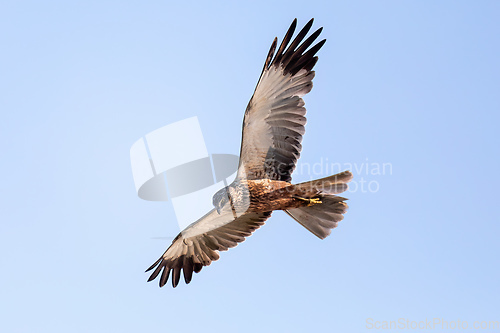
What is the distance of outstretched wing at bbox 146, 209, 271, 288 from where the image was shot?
9.57 meters

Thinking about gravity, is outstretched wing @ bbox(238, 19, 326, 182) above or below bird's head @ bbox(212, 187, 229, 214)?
above

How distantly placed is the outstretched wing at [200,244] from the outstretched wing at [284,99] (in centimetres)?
180

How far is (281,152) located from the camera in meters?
8.23

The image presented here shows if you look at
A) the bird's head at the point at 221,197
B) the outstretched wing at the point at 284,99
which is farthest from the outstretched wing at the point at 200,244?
the outstretched wing at the point at 284,99

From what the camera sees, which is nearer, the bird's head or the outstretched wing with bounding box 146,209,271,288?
the bird's head

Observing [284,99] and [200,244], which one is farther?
[200,244]

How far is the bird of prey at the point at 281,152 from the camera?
7.97 meters

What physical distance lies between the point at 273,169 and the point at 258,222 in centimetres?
159

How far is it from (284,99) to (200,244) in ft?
11.1

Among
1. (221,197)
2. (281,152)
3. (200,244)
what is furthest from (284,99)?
(200,244)

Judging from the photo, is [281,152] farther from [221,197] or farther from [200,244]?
[200,244]

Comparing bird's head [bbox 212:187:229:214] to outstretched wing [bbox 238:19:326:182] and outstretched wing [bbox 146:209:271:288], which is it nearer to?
outstretched wing [bbox 238:19:326:182]

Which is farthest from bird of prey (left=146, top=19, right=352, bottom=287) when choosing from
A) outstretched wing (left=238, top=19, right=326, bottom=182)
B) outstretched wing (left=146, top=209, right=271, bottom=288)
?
outstretched wing (left=146, top=209, right=271, bottom=288)

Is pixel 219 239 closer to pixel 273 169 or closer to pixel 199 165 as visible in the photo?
pixel 199 165
